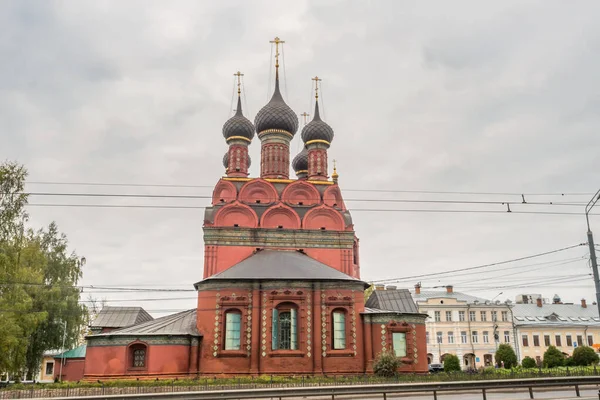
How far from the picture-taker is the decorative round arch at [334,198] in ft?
116

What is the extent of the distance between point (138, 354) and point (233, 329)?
15.0 ft

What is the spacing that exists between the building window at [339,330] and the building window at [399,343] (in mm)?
2534

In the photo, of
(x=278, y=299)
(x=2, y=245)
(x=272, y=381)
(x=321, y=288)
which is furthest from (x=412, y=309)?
(x=2, y=245)

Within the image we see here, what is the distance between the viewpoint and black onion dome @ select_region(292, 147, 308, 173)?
4478 cm

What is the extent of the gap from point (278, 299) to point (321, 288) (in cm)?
221

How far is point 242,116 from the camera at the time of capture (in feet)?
124

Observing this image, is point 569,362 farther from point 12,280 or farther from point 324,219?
point 12,280

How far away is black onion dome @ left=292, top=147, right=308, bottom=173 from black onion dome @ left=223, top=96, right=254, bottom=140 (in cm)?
766

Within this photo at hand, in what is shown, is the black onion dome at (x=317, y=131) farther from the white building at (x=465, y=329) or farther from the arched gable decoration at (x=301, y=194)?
the white building at (x=465, y=329)

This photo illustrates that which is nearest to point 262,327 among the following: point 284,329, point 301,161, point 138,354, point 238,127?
point 284,329

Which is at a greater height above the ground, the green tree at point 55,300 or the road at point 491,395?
the green tree at point 55,300

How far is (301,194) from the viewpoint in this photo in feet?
116

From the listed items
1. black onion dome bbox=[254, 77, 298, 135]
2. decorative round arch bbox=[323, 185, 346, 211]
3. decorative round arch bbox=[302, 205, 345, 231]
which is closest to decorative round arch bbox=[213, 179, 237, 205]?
A: decorative round arch bbox=[302, 205, 345, 231]

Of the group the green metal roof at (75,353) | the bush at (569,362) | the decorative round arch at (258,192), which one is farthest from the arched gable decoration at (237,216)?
the bush at (569,362)
